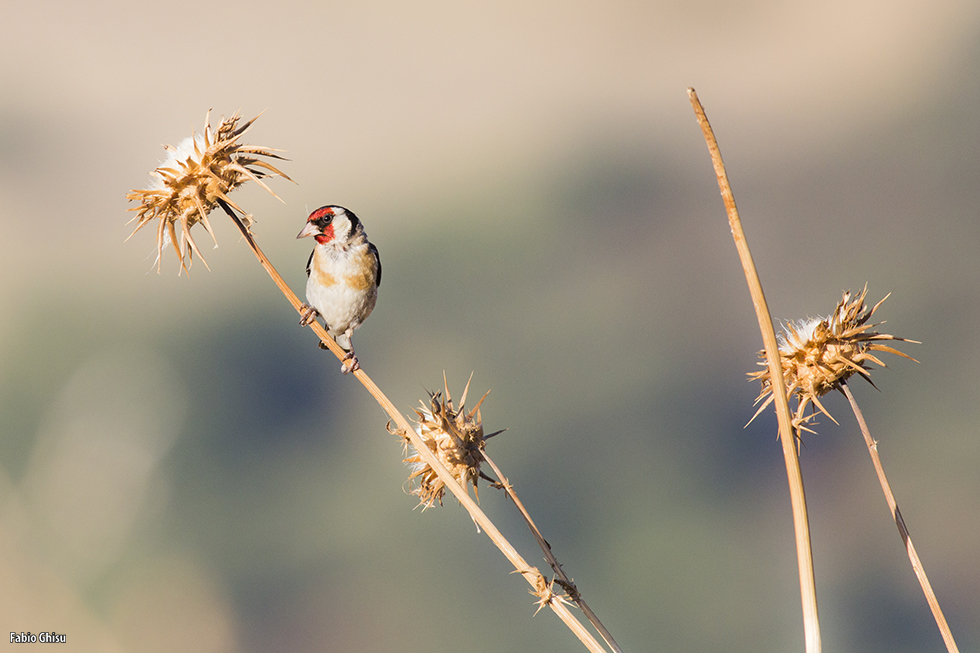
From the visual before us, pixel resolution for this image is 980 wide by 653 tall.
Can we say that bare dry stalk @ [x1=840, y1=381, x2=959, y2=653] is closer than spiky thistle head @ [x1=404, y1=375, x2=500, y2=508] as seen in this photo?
Yes

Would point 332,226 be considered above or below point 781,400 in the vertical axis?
above

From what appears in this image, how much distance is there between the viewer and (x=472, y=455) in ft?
9.21

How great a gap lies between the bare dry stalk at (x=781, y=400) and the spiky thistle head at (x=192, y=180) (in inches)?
67.6

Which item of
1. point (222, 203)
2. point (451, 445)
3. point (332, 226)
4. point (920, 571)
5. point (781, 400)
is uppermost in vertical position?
point (332, 226)

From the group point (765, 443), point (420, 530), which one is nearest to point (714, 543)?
point (765, 443)

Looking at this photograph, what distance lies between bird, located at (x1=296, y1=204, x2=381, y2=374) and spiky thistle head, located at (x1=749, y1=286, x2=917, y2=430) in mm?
3331

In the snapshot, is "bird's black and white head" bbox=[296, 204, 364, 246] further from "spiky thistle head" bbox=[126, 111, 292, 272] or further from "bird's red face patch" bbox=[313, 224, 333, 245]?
"spiky thistle head" bbox=[126, 111, 292, 272]

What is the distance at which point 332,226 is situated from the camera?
5309 mm

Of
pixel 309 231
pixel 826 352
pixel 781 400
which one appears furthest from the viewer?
pixel 309 231

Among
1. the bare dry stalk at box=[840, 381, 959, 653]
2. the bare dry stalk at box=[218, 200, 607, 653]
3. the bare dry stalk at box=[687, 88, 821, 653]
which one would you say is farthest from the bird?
the bare dry stalk at box=[687, 88, 821, 653]

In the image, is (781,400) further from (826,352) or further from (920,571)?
(826,352)

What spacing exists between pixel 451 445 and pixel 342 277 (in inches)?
109

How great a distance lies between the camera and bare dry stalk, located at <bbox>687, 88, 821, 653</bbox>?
1.39 meters

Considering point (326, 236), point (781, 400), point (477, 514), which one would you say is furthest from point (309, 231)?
point (781, 400)
